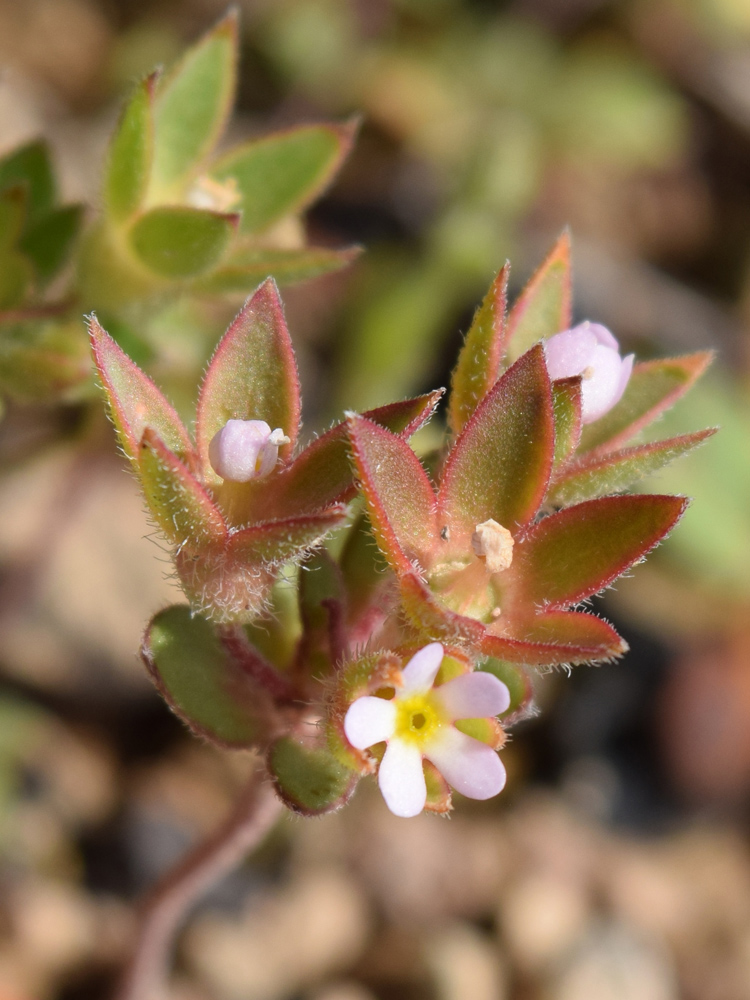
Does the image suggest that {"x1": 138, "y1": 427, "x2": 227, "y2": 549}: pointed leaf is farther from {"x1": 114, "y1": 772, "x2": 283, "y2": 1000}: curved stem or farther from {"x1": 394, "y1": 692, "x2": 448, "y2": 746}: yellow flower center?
{"x1": 114, "y1": 772, "x2": 283, "y2": 1000}: curved stem

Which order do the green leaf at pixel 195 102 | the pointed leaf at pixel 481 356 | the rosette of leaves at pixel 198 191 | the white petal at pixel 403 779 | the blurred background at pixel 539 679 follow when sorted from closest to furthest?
1. the white petal at pixel 403 779
2. the pointed leaf at pixel 481 356
3. the rosette of leaves at pixel 198 191
4. the green leaf at pixel 195 102
5. the blurred background at pixel 539 679

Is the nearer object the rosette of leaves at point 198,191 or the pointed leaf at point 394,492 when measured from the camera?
the pointed leaf at point 394,492

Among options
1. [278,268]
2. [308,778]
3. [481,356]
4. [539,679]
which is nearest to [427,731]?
[308,778]

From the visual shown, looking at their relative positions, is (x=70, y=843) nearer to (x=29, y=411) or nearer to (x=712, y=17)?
(x=29, y=411)

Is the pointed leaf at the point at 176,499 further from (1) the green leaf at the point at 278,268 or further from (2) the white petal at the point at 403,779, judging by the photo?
(1) the green leaf at the point at 278,268

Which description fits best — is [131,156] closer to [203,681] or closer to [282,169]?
[282,169]

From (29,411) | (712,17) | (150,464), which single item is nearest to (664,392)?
(150,464)

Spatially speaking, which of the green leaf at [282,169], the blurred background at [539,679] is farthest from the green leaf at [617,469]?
the blurred background at [539,679]
